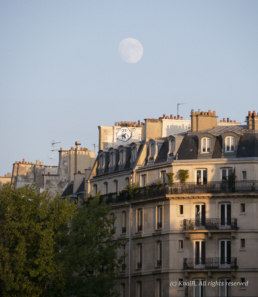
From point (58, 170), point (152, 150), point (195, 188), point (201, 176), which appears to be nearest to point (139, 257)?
point (195, 188)

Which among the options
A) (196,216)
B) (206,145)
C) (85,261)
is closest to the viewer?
(85,261)

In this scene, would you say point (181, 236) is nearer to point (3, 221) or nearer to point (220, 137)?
point (220, 137)

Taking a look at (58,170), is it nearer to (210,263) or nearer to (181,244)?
(181,244)

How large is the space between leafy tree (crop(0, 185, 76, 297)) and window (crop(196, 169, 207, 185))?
30.5 feet

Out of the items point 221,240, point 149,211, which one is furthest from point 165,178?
point 221,240

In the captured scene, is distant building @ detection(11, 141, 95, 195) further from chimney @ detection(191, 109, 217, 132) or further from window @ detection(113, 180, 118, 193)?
chimney @ detection(191, 109, 217, 132)

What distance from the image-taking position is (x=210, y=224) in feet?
173

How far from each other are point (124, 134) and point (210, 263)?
77.2ft

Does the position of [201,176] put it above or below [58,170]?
below

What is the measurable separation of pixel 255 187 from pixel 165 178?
7.20 metres

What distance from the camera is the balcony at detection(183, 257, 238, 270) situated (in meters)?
51.7

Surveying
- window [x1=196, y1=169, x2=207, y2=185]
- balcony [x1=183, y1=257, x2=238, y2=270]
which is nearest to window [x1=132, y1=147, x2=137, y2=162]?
window [x1=196, y1=169, x2=207, y2=185]

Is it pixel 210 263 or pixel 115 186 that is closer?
pixel 210 263

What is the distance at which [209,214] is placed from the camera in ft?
174
